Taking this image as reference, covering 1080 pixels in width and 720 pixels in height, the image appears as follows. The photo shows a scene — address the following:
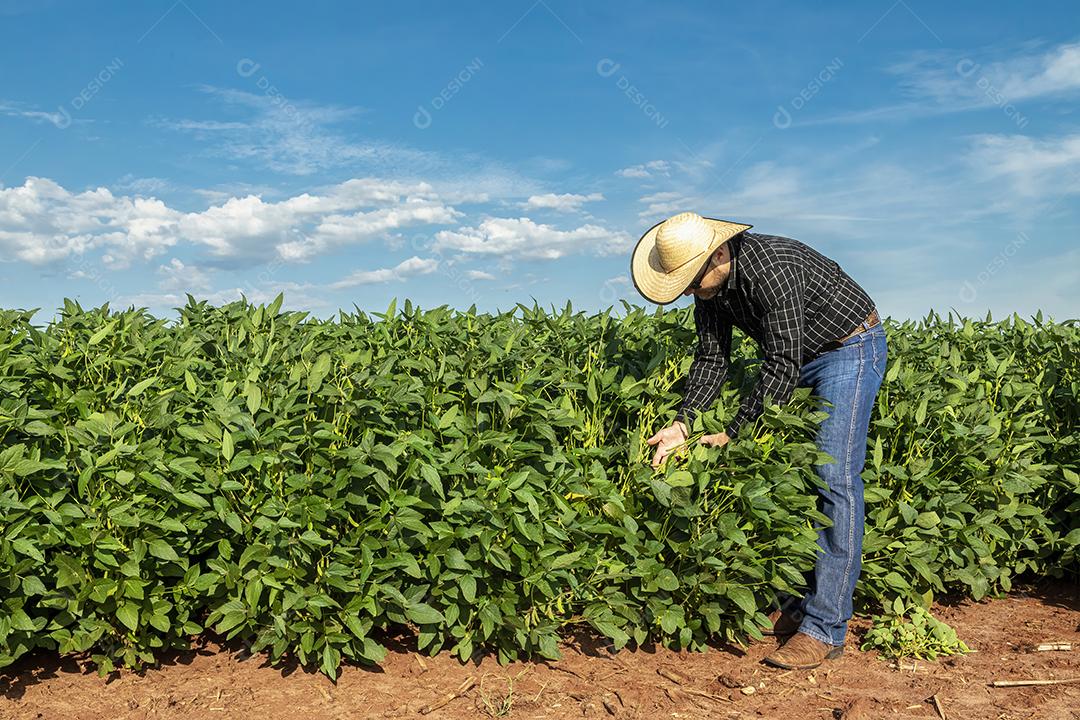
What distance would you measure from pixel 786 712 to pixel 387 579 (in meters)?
1.93

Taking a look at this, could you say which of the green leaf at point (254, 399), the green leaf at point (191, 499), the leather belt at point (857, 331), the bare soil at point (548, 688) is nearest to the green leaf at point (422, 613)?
the bare soil at point (548, 688)

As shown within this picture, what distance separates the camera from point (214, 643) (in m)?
4.65

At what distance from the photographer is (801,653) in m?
4.66

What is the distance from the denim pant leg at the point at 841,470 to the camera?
4.62 metres

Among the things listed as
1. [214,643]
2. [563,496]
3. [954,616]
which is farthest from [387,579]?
[954,616]

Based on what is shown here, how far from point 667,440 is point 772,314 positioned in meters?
0.78

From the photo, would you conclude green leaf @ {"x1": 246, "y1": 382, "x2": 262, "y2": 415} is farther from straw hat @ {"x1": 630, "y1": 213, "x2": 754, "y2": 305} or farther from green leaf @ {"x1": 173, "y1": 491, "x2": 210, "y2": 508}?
straw hat @ {"x1": 630, "y1": 213, "x2": 754, "y2": 305}

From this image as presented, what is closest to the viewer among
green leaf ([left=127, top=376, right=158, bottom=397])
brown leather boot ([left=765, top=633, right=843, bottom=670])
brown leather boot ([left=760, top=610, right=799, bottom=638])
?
green leaf ([left=127, top=376, right=158, bottom=397])

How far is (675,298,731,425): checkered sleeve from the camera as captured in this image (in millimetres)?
4672

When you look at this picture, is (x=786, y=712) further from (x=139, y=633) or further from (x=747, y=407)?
(x=139, y=633)

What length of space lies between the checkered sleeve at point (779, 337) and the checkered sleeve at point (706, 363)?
285 mm

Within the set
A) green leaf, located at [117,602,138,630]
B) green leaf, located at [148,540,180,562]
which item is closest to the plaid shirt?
green leaf, located at [148,540,180,562]

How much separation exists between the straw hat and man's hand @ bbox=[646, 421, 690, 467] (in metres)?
0.61

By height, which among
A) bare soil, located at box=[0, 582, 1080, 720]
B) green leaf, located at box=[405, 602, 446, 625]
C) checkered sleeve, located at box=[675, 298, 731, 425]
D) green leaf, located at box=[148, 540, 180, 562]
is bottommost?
bare soil, located at box=[0, 582, 1080, 720]
